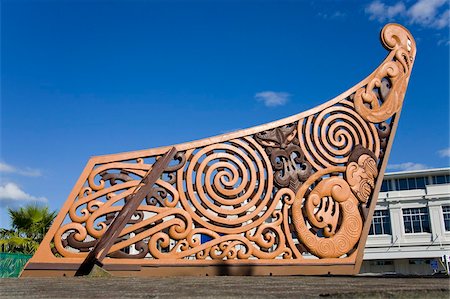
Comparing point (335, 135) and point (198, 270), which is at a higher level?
point (335, 135)

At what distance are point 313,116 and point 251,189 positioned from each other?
187 cm

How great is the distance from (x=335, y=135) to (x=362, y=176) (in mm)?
895

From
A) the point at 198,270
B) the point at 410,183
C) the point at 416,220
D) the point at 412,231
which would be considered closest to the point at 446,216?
the point at 416,220

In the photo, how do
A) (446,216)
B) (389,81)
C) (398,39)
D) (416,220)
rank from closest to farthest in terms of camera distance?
(389,81) → (398,39) → (446,216) → (416,220)

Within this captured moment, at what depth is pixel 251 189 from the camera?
7.94 m

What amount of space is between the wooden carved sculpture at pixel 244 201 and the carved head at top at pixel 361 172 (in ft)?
0.06

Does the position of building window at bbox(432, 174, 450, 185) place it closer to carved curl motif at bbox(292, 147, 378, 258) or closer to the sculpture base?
carved curl motif at bbox(292, 147, 378, 258)

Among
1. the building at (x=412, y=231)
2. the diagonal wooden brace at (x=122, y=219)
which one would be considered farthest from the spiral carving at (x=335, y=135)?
the building at (x=412, y=231)

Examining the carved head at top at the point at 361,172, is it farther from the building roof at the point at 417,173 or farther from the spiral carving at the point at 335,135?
the building roof at the point at 417,173

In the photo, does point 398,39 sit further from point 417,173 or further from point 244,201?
point 417,173

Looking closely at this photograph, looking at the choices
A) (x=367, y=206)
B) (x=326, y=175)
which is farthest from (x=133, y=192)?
(x=367, y=206)

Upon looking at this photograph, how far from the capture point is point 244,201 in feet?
25.9

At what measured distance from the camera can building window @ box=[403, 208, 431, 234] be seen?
2581 centimetres

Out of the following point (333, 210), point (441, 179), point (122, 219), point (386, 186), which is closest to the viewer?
point (122, 219)
